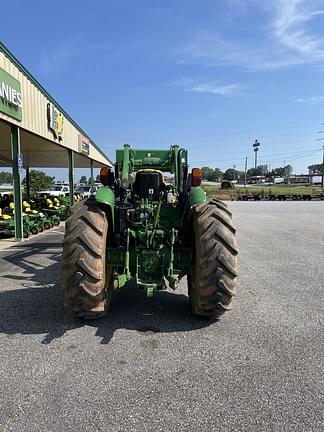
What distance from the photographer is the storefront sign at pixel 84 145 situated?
20.8m

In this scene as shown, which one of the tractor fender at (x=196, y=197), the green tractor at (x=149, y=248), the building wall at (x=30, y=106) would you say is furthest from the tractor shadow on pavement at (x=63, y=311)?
the building wall at (x=30, y=106)

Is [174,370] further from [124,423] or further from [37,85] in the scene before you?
[37,85]

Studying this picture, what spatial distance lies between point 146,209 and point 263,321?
2.15 m

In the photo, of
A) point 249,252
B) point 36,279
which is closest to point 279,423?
point 36,279

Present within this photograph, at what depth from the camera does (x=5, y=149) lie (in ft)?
61.9

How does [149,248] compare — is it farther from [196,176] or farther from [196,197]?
[196,176]

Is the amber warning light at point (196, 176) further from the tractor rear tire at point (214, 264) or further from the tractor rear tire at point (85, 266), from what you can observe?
the tractor rear tire at point (85, 266)

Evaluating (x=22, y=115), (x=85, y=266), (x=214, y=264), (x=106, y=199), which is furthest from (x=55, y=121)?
(x=214, y=264)

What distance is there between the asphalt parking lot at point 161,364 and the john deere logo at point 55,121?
948cm

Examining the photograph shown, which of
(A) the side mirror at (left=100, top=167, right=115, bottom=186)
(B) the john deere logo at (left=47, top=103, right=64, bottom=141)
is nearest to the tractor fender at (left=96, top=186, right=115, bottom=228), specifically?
(A) the side mirror at (left=100, top=167, right=115, bottom=186)

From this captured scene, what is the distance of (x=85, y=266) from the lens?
4.16 m

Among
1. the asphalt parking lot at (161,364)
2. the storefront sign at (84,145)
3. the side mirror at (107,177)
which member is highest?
the storefront sign at (84,145)

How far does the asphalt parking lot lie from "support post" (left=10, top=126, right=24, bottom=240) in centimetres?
585

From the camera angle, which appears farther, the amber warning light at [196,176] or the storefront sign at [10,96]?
the storefront sign at [10,96]
